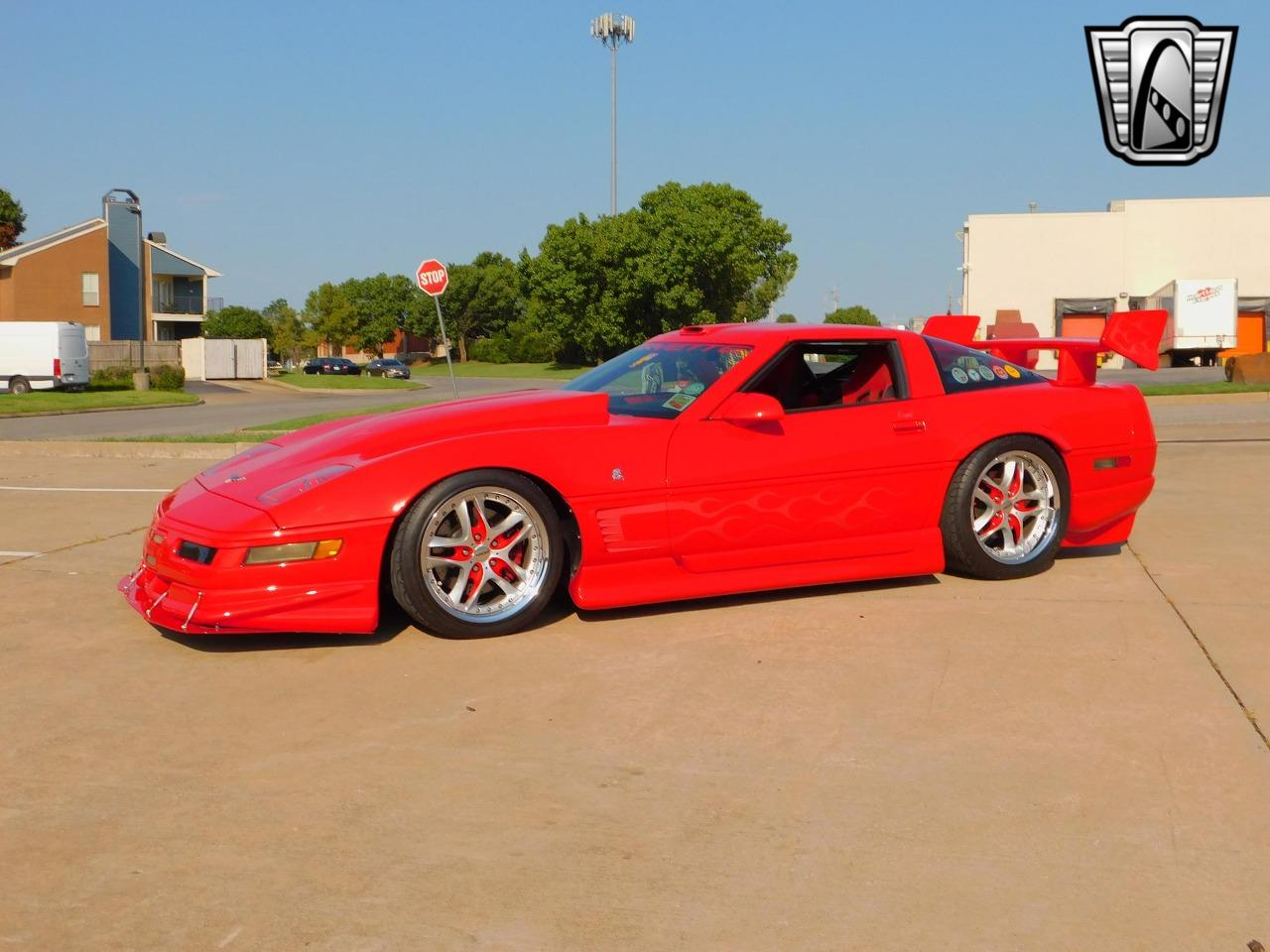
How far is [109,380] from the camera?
43.3 metres

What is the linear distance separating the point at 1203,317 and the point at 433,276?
40.7 metres

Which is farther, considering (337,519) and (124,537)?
(124,537)

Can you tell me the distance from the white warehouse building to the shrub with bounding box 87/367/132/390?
1367 inches

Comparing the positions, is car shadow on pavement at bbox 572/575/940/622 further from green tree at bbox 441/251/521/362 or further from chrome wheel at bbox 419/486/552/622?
green tree at bbox 441/251/521/362

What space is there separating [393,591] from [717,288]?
2369 inches

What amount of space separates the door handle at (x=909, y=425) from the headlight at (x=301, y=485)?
8.06 feet

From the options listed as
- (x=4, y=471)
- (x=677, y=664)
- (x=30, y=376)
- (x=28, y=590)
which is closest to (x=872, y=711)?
(x=677, y=664)

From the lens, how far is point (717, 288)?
2525 inches

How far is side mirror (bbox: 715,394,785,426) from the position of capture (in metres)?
5.39

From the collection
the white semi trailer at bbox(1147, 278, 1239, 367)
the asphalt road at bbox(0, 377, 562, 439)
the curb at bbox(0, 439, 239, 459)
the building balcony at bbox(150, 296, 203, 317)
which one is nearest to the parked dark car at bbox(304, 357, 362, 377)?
the building balcony at bbox(150, 296, 203, 317)

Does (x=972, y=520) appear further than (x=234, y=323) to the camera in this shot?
No

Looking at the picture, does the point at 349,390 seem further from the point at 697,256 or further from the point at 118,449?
the point at 118,449

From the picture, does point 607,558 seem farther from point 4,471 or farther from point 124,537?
point 4,471

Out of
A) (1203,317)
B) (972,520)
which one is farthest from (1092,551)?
(1203,317)
